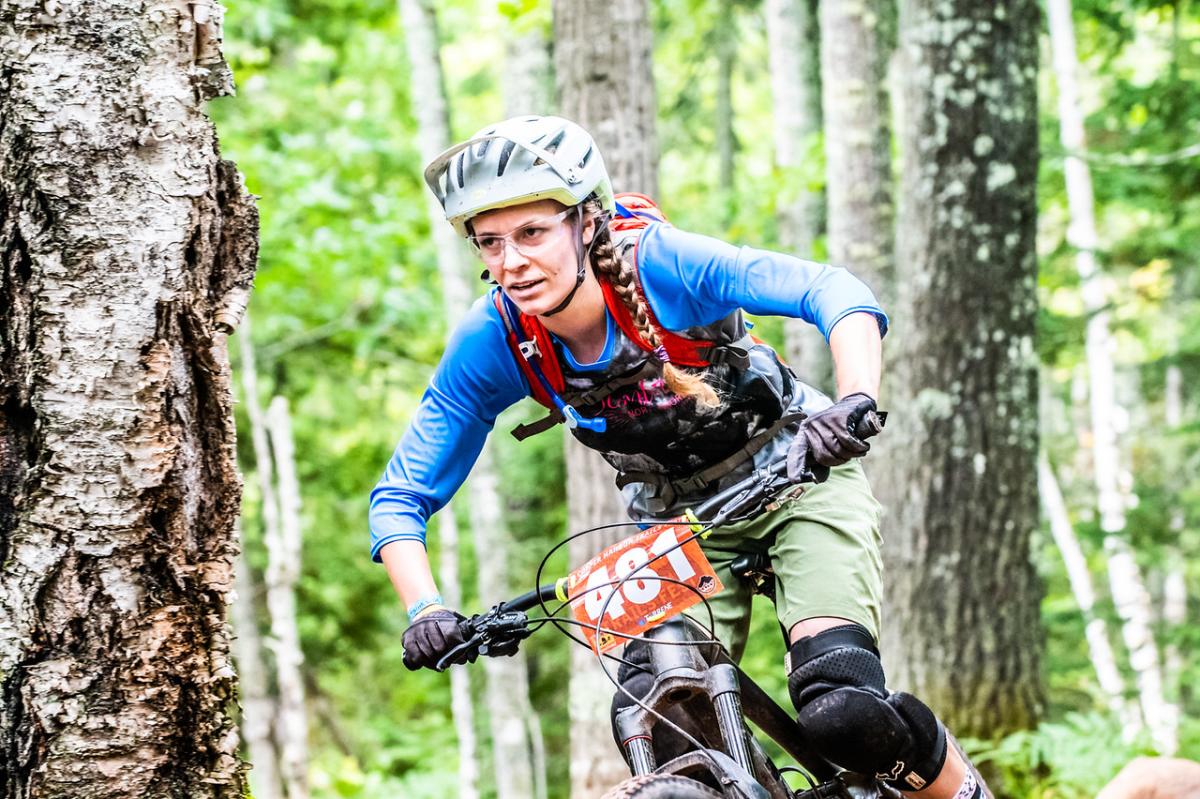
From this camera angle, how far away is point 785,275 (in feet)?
10.5

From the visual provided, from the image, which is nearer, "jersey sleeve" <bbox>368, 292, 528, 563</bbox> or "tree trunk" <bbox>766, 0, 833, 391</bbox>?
"jersey sleeve" <bbox>368, 292, 528, 563</bbox>

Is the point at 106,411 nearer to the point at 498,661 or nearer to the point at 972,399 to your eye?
the point at 972,399

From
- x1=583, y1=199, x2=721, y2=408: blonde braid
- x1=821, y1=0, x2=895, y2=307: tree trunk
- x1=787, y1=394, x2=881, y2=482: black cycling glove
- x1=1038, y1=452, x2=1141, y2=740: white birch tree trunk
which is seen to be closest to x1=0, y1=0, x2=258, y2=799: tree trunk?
x1=583, y1=199, x2=721, y2=408: blonde braid

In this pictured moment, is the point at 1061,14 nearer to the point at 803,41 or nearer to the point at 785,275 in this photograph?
the point at 803,41

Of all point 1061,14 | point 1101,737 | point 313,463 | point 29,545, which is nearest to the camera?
point 29,545

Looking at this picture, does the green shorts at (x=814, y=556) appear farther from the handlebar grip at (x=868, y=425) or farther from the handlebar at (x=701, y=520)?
the handlebar grip at (x=868, y=425)

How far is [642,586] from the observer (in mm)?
3078

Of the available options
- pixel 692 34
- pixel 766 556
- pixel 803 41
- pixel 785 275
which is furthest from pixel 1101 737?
pixel 692 34

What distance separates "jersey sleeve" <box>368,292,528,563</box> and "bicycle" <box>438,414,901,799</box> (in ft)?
1.75

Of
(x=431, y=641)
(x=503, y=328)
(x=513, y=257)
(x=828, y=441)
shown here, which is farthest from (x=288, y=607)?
(x=828, y=441)

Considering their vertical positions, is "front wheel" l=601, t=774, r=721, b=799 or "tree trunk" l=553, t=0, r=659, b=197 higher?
"tree trunk" l=553, t=0, r=659, b=197

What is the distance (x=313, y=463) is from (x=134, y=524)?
12.2 m

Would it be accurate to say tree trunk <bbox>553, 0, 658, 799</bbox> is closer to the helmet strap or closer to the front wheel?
the helmet strap

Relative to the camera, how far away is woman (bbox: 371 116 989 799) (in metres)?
3.22
